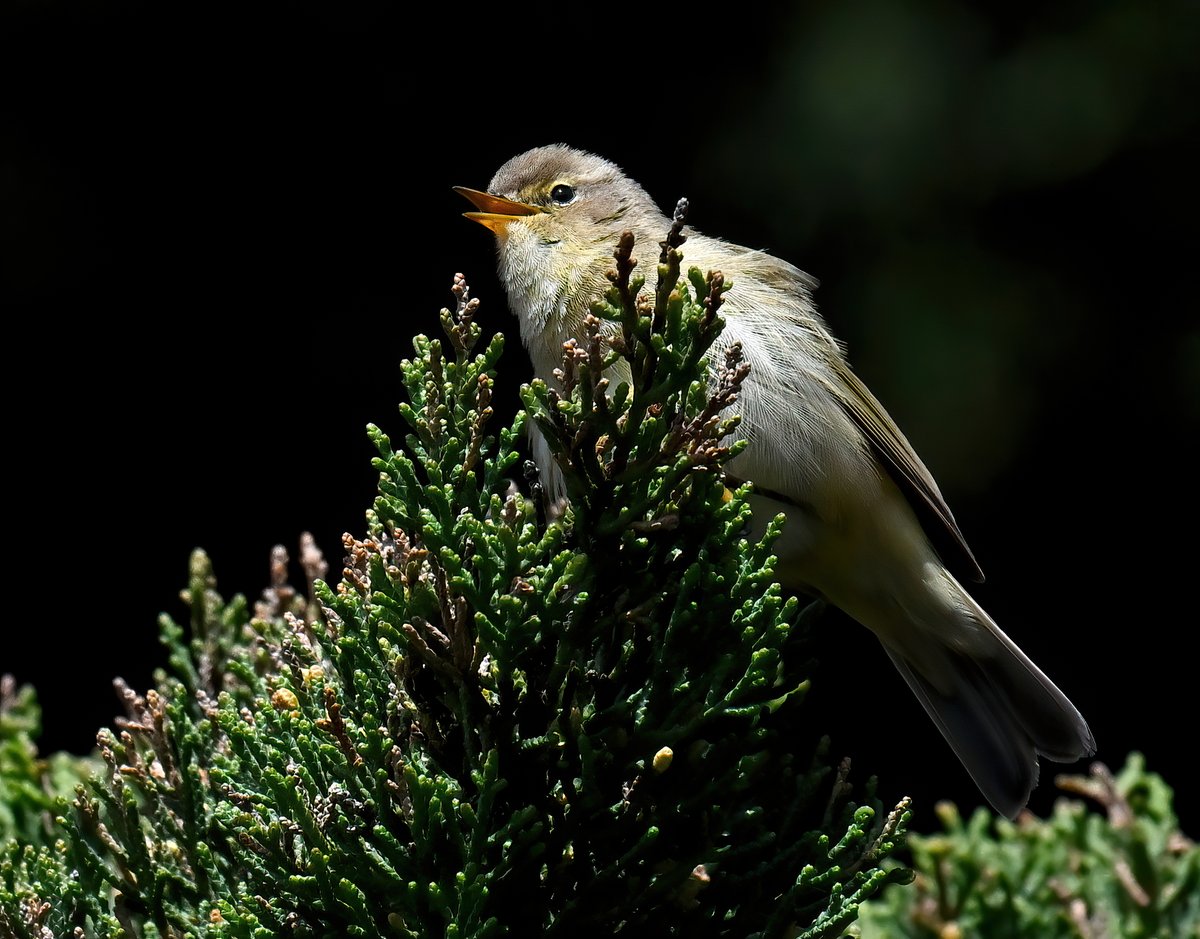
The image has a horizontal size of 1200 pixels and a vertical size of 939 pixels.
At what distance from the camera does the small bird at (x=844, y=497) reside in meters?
2.51

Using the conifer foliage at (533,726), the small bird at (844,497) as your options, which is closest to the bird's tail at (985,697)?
the small bird at (844,497)

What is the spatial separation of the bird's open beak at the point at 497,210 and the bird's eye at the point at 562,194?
0.14 metres

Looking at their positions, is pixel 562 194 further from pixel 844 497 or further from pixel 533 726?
pixel 533 726

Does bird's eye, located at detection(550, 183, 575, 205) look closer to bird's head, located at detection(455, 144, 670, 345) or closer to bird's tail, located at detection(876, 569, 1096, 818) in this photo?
bird's head, located at detection(455, 144, 670, 345)

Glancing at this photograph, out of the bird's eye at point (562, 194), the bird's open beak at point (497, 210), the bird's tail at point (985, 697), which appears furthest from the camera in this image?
the bird's eye at point (562, 194)

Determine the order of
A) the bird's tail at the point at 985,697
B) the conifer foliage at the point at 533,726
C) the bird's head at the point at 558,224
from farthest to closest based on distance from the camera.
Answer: the bird's head at the point at 558,224 → the bird's tail at the point at 985,697 → the conifer foliage at the point at 533,726

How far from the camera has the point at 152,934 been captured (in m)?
1.71

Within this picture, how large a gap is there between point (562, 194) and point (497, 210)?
23 cm

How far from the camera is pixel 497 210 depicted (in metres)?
3.00

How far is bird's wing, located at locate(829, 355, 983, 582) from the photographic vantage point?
2764 millimetres

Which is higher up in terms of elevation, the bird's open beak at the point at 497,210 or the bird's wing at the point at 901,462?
the bird's open beak at the point at 497,210

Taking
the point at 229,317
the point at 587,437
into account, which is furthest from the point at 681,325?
the point at 229,317

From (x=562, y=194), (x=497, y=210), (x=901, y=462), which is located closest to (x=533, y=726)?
(x=901, y=462)

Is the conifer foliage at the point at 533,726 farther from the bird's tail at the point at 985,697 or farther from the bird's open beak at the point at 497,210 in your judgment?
the bird's open beak at the point at 497,210
